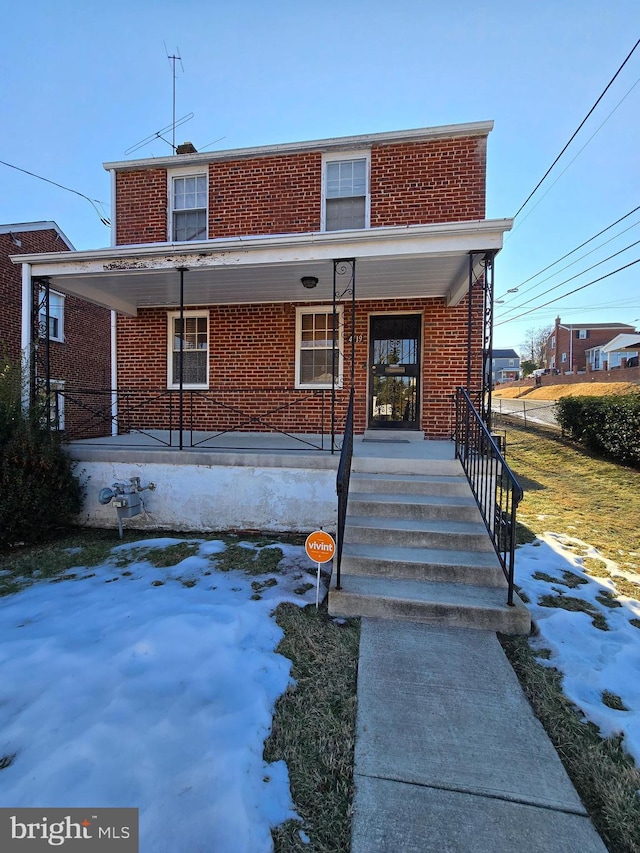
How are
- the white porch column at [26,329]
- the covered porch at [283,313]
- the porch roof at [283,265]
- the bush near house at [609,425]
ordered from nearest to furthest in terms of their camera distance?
1. the porch roof at [283,265]
2. the covered porch at [283,313]
3. the white porch column at [26,329]
4. the bush near house at [609,425]

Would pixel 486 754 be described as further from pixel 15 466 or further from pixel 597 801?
pixel 15 466

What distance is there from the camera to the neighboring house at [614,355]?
3100 cm

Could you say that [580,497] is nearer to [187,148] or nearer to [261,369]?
[261,369]

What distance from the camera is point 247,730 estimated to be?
7.29ft

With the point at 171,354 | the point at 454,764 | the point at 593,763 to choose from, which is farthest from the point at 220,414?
the point at 593,763

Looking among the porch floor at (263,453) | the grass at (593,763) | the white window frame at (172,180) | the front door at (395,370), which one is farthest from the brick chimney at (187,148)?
the grass at (593,763)

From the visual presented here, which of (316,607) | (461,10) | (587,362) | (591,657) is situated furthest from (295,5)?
(587,362)

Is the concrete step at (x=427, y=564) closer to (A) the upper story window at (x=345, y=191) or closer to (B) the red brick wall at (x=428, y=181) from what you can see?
(B) the red brick wall at (x=428, y=181)

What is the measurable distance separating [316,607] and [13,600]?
109 inches

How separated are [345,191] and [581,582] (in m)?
7.40

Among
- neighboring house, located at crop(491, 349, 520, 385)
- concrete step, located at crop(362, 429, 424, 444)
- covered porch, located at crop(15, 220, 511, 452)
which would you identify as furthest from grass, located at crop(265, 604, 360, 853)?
neighboring house, located at crop(491, 349, 520, 385)

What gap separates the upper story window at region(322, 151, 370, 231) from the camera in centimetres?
766

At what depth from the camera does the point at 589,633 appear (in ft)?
10.8

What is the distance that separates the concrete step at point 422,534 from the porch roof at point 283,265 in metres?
3.30
